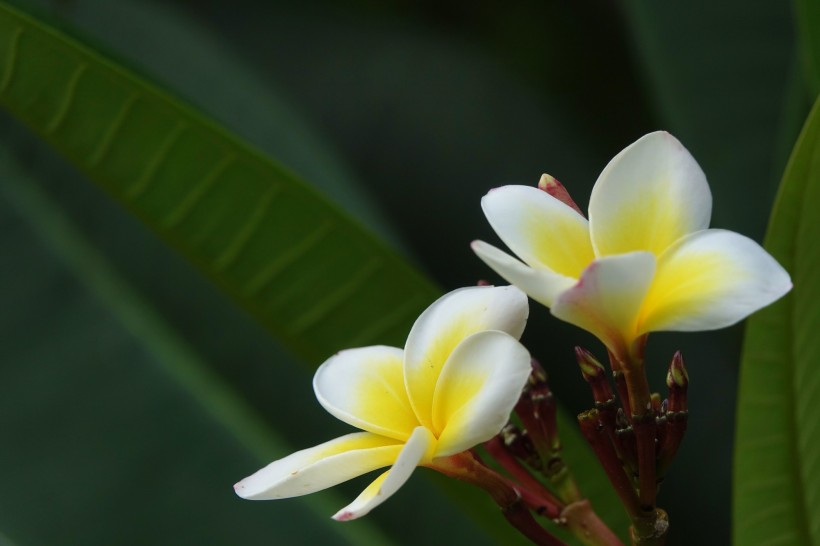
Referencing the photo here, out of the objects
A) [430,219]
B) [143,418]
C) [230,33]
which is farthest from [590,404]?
[230,33]

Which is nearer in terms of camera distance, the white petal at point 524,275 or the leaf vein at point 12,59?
the white petal at point 524,275

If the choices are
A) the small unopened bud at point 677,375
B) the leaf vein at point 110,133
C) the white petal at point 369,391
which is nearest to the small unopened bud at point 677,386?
the small unopened bud at point 677,375

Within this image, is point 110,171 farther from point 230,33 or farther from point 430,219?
point 230,33

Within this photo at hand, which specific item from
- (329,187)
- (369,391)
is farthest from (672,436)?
(329,187)

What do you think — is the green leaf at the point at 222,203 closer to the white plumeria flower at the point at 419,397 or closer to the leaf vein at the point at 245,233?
the leaf vein at the point at 245,233

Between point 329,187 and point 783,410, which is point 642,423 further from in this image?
point 329,187

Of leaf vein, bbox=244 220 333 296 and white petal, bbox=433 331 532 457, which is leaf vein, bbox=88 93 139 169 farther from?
white petal, bbox=433 331 532 457
